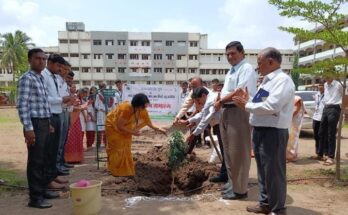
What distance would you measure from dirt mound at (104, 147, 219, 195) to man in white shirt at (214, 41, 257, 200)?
99cm

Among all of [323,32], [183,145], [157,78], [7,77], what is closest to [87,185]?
[183,145]

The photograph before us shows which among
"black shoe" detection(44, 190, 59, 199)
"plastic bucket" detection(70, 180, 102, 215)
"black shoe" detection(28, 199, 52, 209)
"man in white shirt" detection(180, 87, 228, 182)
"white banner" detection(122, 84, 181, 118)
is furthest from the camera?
"white banner" detection(122, 84, 181, 118)

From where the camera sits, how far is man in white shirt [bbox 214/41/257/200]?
467 cm

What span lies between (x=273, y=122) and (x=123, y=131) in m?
2.83

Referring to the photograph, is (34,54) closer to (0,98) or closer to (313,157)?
(313,157)

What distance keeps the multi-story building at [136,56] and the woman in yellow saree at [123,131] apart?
1946 inches

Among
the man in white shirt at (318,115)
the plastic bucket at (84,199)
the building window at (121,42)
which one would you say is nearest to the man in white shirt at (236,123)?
the plastic bucket at (84,199)

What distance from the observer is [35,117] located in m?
4.55

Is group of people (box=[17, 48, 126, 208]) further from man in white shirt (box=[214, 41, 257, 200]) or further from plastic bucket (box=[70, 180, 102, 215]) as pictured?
man in white shirt (box=[214, 41, 257, 200])

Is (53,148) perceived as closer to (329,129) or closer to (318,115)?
(329,129)

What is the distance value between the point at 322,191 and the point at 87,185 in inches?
134

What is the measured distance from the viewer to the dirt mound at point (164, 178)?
19.4ft

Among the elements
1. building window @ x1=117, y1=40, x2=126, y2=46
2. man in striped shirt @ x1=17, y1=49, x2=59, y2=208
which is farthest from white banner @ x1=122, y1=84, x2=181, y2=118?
building window @ x1=117, y1=40, x2=126, y2=46

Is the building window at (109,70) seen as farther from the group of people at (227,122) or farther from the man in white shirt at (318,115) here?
the group of people at (227,122)
